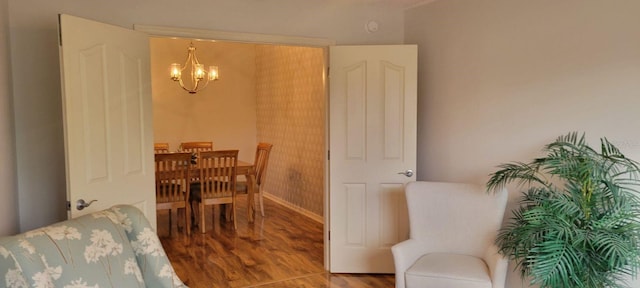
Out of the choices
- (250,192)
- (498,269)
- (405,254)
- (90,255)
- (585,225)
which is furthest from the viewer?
(250,192)

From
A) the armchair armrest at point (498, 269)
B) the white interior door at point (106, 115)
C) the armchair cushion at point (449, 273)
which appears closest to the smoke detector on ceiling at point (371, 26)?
the white interior door at point (106, 115)

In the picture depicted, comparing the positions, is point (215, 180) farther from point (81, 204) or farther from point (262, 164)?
point (81, 204)

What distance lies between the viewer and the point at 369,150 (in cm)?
371

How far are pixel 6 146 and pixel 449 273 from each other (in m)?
2.57

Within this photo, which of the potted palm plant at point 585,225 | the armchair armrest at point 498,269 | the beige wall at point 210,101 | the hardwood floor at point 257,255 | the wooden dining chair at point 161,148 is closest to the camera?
the potted palm plant at point 585,225

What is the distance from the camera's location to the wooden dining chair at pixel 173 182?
4.83 m

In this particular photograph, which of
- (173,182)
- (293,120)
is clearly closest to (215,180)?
(173,182)

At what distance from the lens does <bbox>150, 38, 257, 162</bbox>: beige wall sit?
679 cm

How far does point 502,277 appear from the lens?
8.67 feet

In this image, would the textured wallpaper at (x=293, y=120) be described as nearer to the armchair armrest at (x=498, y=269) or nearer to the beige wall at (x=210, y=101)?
the beige wall at (x=210, y=101)

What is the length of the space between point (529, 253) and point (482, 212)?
65 centimetres

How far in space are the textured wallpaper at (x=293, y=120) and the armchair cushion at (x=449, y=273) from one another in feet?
7.87

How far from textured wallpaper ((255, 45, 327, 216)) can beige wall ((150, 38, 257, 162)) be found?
21cm

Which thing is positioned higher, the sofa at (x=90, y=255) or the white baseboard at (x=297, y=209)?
the sofa at (x=90, y=255)
